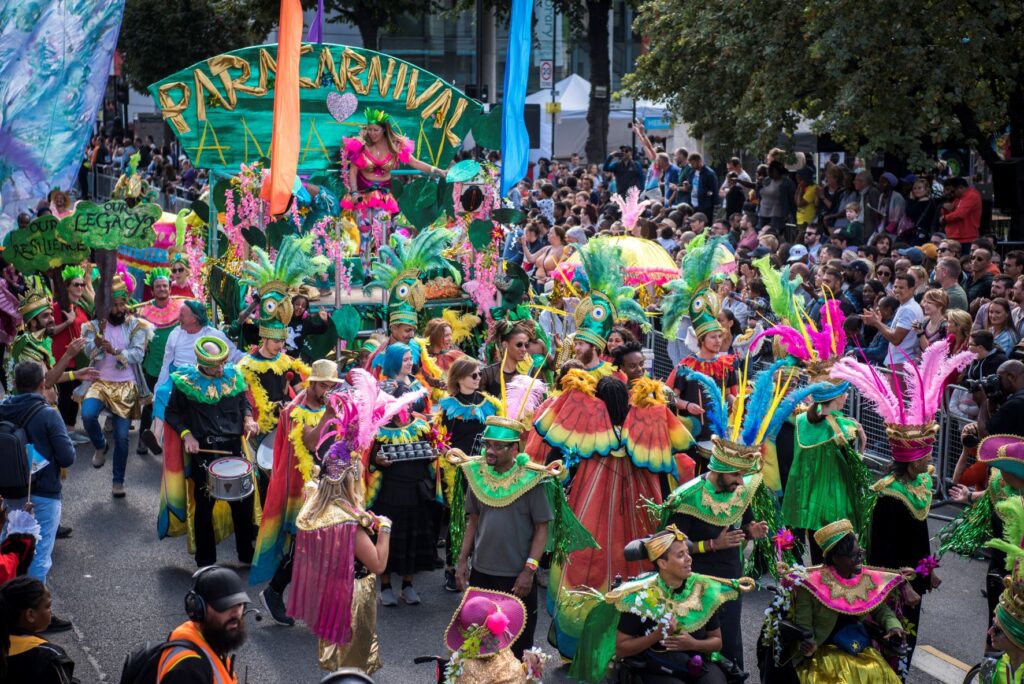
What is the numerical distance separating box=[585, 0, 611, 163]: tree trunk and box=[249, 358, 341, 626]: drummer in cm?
2282

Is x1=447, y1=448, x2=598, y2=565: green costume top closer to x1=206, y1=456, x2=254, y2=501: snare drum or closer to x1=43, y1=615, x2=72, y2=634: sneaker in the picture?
x1=206, y1=456, x2=254, y2=501: snare drum

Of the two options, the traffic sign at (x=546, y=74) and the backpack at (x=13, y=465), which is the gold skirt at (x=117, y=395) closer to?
the backpack at (x=13, y=465)

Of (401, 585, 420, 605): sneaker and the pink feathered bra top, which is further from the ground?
the pink feathered bra top

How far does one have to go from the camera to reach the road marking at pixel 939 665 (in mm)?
7742

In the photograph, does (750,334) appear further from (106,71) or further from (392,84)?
(106,71)

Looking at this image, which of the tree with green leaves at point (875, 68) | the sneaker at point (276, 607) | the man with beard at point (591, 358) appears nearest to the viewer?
the sneaker at point (276, 607)

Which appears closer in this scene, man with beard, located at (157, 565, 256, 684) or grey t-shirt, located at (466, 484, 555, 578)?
man with beard, located at (157, 565, 256, 684)

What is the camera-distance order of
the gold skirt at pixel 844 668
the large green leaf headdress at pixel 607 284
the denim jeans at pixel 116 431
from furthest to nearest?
1. the denim jeans at pixel 116 431
2. the large green leaf headdress at pixel 607 284
3. the gold skirt at pixel 844 668

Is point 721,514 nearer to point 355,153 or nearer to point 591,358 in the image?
point 591,358

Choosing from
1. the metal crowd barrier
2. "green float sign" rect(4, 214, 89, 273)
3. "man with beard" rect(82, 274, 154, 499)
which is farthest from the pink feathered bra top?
the metal crowd barrier

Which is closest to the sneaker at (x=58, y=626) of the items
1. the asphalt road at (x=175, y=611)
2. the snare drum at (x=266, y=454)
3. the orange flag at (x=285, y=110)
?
the asphalt road at (x=175, y=611)

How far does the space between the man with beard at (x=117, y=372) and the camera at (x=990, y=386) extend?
7.13 metres

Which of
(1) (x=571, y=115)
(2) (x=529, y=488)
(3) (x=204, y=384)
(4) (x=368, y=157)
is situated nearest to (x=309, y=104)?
(4) (x=368, y=157)

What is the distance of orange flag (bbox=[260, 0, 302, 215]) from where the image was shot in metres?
11.7
